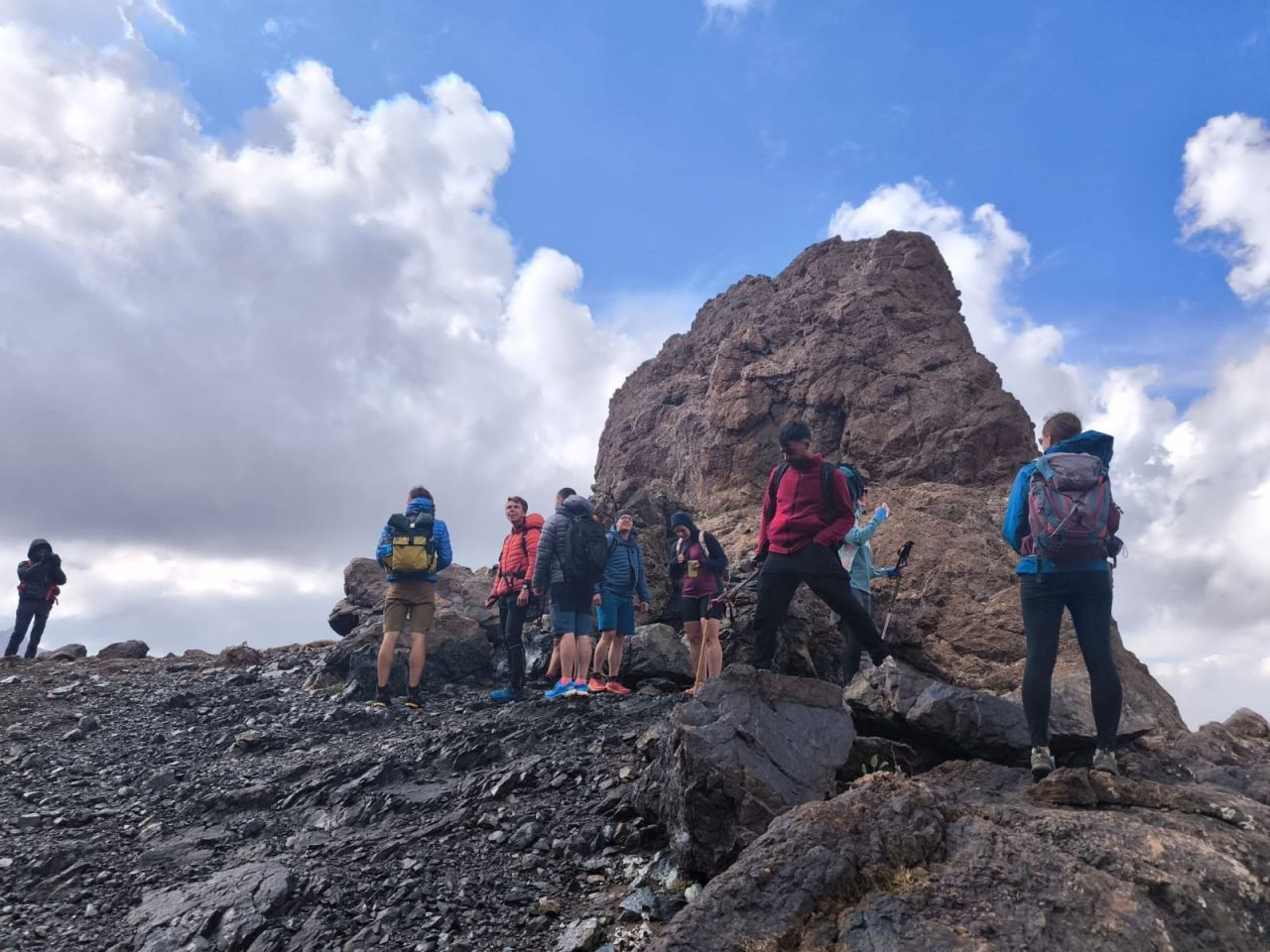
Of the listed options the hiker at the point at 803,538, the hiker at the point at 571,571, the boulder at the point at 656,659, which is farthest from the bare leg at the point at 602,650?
the hiker at the point at 803,538

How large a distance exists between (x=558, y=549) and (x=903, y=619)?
763cm

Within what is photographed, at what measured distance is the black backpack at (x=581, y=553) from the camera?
466 inches

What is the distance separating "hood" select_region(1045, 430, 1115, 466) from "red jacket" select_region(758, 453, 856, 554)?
6.43 feet

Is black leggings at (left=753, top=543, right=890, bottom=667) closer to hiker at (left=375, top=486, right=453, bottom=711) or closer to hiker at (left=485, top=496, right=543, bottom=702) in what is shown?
hiker at (left=485, top=496, right=543, bottom=702)

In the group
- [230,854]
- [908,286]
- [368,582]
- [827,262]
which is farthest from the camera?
[827,262]

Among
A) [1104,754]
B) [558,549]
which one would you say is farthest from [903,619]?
[1104,754]

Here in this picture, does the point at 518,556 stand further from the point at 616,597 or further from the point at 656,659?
the point at 656,659

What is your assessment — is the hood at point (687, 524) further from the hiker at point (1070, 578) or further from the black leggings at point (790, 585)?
the hiker at point (1070, 578)

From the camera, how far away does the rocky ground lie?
5.87 meters

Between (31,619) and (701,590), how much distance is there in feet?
57.6

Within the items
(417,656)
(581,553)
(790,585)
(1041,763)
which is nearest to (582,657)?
(581,553)

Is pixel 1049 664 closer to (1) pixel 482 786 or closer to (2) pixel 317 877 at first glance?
(1) pixel 482 786

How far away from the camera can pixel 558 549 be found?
1193cm

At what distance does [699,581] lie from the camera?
11.6 m
